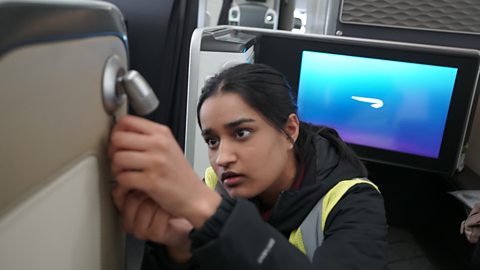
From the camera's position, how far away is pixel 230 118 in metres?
0.84

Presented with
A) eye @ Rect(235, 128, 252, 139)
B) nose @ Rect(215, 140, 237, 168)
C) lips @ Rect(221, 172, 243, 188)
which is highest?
eye @ Rect(235, 128, 252, 139)

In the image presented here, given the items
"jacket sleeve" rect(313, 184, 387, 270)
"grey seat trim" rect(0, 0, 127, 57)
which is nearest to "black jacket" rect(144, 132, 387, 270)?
"jacket sleeve" rect(313, 184, 387, 270)

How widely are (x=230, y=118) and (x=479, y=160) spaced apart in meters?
1.41

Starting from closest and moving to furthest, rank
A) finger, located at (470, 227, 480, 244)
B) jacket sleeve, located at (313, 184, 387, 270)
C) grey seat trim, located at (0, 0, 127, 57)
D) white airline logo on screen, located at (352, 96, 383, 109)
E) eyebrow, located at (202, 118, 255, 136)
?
grey seat trim, located at (0, 0, 127, 57)
jacket sleeve, located at (313, 184, 387, 270)
eyebrow, located at (202, 118, 255, 136)
finger, located at (470, 227, 480, 244)
white airline logo on screen, located at (352, 96, 383, 109)

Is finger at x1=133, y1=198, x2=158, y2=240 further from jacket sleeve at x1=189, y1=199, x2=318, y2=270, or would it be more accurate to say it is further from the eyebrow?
the eyebrow

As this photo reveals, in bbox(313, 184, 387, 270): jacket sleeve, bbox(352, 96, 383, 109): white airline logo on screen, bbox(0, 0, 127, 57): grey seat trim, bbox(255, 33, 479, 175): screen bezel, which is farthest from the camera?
bbox(352, 96, 383, 109): white airline logo on screen

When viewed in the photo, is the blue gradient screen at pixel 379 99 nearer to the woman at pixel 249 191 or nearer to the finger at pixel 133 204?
the woman at pixel 249 191

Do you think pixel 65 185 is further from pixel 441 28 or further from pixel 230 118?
pixel 441 28

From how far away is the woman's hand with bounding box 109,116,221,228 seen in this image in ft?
1.24

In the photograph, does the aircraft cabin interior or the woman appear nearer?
the aircraft cabin interior

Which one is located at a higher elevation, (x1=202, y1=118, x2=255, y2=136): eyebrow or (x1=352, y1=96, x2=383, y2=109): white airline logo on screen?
(x1=202, y1=118, x2=255, y2=136): eyebrow

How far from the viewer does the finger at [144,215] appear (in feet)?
1.40

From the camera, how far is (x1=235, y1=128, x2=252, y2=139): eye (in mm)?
846

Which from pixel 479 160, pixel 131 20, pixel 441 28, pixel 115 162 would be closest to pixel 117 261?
pixel 115 162
